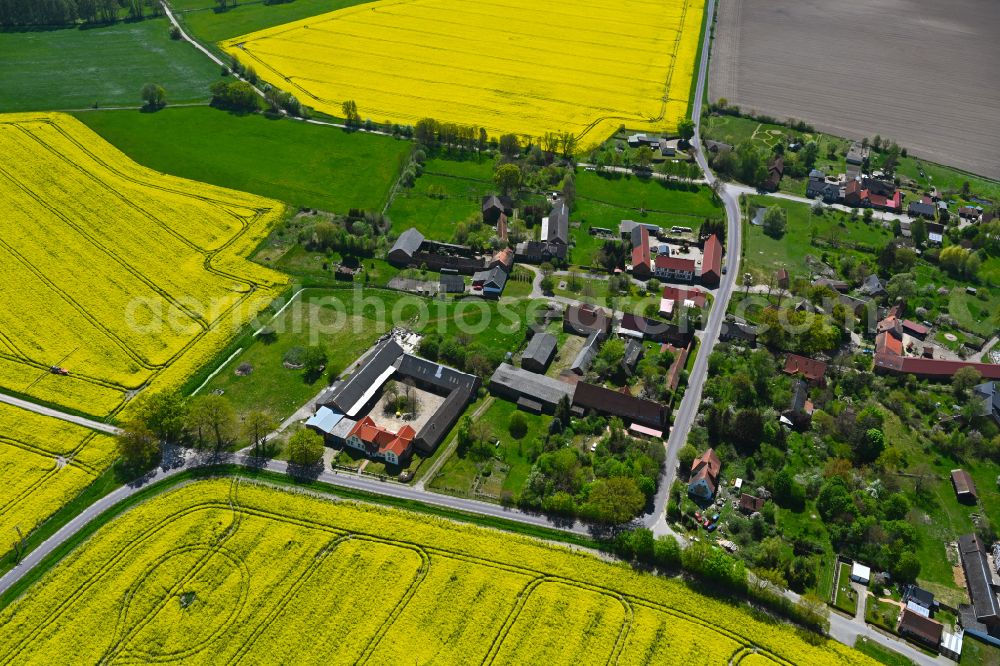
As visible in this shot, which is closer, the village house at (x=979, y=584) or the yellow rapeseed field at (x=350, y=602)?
the yellow rapeseed field at (x=350, y=602)

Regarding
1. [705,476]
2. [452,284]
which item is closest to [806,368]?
[705,476]

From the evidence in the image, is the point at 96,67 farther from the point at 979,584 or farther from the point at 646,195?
the point at 979,584

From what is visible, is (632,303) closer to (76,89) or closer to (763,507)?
(763,507)

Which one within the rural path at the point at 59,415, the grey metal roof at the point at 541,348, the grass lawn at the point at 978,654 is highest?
the grey metal roof at the point at 541,348

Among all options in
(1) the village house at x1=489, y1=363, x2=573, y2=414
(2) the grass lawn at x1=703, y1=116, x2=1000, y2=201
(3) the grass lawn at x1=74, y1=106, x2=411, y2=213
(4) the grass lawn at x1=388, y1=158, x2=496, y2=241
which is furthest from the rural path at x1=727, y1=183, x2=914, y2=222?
(1) the village house at x1=489, y1=363, x2=573, y2=414

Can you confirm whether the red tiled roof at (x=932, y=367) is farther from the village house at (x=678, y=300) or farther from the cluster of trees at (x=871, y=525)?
the village house at (x=678, y=300)

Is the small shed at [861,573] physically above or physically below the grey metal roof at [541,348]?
below

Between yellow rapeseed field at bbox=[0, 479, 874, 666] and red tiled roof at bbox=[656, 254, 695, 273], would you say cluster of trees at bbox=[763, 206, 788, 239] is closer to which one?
red tiled roof at bbox=[656, 254, 695, 273]

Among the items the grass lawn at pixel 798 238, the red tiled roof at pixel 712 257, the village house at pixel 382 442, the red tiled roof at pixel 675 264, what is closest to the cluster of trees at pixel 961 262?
the grass lawn at pixel 798 238
